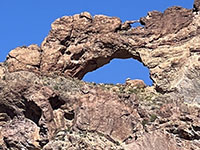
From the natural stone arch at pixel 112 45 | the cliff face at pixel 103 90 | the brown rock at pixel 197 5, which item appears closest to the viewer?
the cliff face at pixel 103 90

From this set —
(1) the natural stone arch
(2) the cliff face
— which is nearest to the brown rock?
(2) the cliff face

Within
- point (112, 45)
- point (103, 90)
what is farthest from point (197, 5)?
point (103, 90)

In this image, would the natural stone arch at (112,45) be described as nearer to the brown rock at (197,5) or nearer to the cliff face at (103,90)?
the cliff face at (103,90)

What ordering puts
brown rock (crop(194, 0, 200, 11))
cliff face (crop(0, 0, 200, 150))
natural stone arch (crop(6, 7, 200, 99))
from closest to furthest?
1. cliff face (crop(0, 0, 200, 150))
2. natural stone arch (crop(6, 7, 200, 99))
3. brown rock (crop(194, 0, 200, 11))

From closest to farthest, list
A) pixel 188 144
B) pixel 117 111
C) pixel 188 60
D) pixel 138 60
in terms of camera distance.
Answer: pixel 188 144 → pixel 117 111 → pixel 188 60 → pixel 138 60

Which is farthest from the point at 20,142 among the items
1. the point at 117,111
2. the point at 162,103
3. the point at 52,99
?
the point at 162,103

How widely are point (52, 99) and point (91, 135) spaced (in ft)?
20.3

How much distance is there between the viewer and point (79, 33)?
62125 millimetres

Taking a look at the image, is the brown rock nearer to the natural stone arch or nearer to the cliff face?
the cliff face

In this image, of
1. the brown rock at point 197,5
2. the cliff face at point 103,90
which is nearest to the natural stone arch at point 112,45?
the cliff face at point 103,90

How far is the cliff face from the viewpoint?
48938mm

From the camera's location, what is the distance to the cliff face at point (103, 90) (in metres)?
48.9

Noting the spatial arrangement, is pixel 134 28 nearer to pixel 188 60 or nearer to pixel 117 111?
pixel 188 60

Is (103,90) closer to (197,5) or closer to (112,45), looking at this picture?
(112,45)
